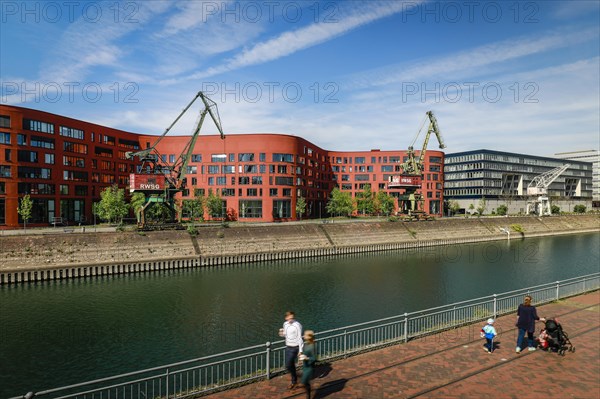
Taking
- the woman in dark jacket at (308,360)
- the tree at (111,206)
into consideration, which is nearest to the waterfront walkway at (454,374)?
the woman in dark jacket at (308,360)

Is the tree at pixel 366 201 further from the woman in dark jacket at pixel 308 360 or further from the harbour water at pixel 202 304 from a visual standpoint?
the woman in dark jacket at pixel 308 360

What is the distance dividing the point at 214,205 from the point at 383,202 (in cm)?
5153

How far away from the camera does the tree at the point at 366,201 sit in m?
109

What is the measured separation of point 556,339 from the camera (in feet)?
49.9

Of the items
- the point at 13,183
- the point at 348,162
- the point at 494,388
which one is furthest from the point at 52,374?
the point at 348,162

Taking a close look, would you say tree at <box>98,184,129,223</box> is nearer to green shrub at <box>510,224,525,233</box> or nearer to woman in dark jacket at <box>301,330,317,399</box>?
woman in dark jacket at <box>301,330,317,399</box>

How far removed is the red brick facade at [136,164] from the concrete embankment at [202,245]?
76.5ft

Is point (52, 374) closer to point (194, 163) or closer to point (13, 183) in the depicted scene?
point (13, 183)

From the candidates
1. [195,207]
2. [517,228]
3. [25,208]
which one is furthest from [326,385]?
[517,228]

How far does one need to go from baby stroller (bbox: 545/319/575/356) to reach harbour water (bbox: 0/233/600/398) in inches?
557

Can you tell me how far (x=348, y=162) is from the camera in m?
123

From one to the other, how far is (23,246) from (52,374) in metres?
31.1

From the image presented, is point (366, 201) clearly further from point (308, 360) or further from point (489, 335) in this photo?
point (308, 360)

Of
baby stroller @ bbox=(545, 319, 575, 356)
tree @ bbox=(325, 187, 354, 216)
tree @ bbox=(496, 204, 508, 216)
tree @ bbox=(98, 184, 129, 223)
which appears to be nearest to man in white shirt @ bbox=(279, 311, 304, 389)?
baby stroller @ bbox=(545, 319, 575, 356)
